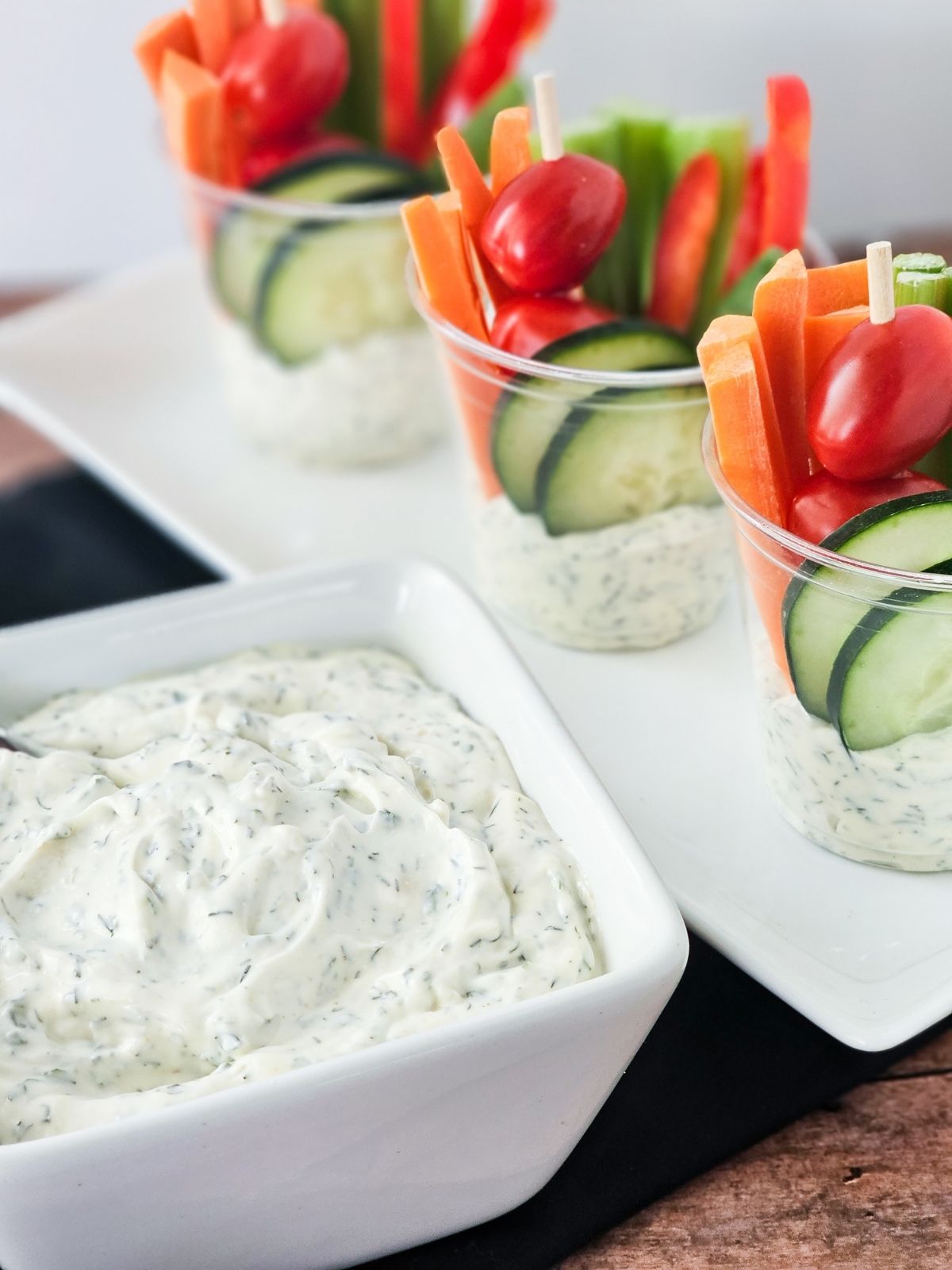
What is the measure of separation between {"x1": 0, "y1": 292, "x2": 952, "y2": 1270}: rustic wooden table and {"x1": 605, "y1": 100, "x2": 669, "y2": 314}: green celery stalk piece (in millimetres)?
889

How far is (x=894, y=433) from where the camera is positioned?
1.12 m

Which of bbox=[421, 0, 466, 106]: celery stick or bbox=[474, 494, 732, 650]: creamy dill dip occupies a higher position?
bbox=[421, 0, 466, 106]: celery stick

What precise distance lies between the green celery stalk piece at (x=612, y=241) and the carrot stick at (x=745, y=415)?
1.57 feet

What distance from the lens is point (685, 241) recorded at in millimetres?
1617

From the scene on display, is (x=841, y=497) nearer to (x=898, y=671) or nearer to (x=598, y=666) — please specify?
(x=898, y=671)

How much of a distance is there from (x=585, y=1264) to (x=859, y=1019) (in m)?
0.27

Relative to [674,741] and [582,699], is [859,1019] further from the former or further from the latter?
[582,699]

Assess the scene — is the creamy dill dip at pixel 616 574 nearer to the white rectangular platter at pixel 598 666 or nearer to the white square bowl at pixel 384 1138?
the white rectangular platter at pixel 598 666

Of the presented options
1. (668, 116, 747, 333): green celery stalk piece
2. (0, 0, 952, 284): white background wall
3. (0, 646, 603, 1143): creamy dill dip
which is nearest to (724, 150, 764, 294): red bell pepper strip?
(668, 116, 747, 333): green celery stalk piece

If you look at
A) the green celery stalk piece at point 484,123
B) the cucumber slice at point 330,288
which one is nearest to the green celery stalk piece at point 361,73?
the green celery stalk piece at point 484,123

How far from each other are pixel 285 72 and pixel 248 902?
3.70ft

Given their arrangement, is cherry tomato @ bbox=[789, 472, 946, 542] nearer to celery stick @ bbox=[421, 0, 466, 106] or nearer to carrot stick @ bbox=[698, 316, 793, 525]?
carrot stick @ bbox=[698, 316, 793, 525]

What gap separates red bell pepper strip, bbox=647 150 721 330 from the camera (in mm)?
1619

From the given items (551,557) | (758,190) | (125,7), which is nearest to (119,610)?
(551,557)
